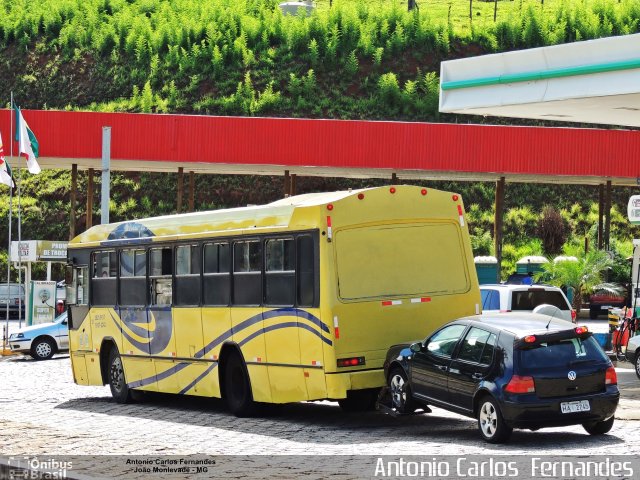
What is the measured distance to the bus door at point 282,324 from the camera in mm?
17719

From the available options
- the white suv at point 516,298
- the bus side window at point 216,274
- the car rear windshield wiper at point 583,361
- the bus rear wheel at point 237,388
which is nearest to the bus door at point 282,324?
the bus rear wheel at point 237,388

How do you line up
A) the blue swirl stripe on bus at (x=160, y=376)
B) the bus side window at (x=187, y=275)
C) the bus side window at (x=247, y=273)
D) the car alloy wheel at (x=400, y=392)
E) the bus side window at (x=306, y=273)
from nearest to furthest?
the car alloy wheel at (x=400, y=392) → the bus side window at (x=306, y=273) → the bus side window at (x=247, y=273) → the bus side window at (x=187, y=275) → the blue swirl stripe on bus at (x=160, y=376)

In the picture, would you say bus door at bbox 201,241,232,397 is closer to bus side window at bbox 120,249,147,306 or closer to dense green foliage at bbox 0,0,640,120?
bus side window at bbox 120,249,147,306

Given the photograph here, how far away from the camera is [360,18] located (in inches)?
3487

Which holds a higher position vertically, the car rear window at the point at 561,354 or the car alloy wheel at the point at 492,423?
the car rear window at the point at 561,354

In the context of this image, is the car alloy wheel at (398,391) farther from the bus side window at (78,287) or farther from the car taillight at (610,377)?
the bus side window at (78,287)

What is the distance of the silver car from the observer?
112 ft

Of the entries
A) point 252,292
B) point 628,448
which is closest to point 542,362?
point 628,448

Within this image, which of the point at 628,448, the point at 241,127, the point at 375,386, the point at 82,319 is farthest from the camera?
the point at 241,127

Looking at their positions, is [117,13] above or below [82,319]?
above

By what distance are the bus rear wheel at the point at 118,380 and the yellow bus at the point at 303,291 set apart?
1212 mm

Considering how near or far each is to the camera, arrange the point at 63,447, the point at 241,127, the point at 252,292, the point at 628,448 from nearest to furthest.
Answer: the point at 628,448, the point at 63,447, the point at 252,292, the point at 241,127

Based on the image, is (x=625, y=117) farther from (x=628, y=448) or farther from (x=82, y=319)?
(x=628, y=448)

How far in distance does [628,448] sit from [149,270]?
9.68 meters
